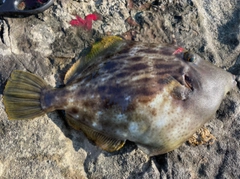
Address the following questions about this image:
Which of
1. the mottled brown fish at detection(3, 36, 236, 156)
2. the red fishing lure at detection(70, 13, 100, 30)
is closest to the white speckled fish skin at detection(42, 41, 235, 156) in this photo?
the mottled brown fish at detection(3, 36, 236, 156)

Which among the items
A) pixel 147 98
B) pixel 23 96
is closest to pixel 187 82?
pixel 147 98

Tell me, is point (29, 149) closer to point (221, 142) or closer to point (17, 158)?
point (17, 158)

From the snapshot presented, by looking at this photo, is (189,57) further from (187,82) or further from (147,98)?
(147,98)

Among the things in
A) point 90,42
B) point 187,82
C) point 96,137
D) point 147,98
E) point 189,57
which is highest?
point 189,57

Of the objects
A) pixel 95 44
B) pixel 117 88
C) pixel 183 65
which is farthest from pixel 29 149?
pixel 183 65

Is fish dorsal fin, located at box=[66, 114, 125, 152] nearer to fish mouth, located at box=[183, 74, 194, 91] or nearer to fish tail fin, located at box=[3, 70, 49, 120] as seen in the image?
fish tail fin, located at box=[3, 70, 49, 120]

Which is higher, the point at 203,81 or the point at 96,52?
the point at 203,81

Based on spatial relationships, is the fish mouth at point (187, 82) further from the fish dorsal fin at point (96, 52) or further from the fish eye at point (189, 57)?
the fish dorsal fin at point (96, 52)
